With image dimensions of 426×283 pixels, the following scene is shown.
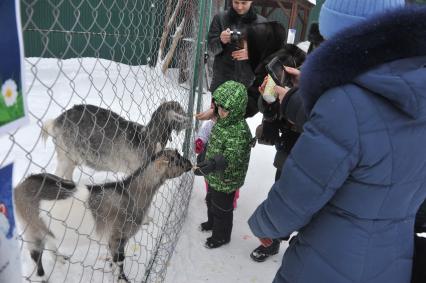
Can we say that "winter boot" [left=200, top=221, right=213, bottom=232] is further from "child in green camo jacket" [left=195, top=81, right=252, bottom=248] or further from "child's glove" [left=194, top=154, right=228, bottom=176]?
"child's glove" [left=194, top=154, right=228, bottom=176]

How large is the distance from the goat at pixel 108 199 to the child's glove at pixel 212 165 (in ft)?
→ 0.82

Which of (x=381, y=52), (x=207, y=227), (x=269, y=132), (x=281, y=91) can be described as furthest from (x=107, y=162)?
(x=381, y=52)

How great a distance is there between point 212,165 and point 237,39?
4.20ft

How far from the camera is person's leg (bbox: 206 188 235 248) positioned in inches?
128

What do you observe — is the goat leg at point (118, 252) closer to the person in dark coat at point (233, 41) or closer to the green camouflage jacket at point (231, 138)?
the green camouflage jacket at point (231, 138)

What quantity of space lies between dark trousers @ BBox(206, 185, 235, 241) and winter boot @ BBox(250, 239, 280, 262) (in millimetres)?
289

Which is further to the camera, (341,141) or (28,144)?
(28,144)

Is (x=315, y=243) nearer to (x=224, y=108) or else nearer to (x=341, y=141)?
(x=341, y=141)

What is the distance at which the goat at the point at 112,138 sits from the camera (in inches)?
150

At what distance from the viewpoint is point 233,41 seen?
359 centimetres

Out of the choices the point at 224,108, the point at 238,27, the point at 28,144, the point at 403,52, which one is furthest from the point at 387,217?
the point at 28,144

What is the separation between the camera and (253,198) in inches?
178

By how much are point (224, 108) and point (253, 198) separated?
5.90ft

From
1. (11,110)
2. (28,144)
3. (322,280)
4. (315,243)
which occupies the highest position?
(11,110)
